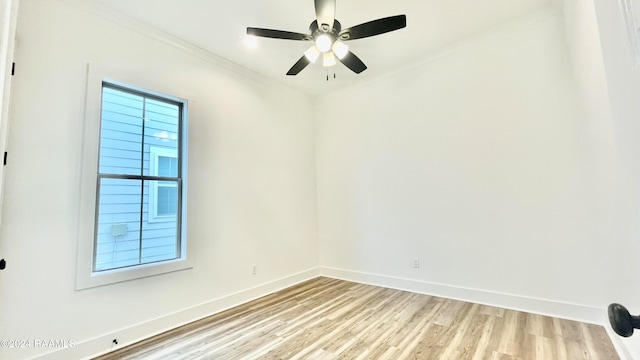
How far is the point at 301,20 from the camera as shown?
2.96 meters

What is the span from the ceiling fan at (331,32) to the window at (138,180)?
4.91ft

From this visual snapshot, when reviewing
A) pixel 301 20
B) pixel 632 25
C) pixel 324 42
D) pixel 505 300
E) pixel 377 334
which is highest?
pixel 301 20

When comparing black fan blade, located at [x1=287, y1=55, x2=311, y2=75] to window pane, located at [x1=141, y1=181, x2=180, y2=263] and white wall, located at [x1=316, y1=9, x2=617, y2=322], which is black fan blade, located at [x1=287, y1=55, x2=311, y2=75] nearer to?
white wall, located at [x1=316, y1=9, x2=617, y2=322]

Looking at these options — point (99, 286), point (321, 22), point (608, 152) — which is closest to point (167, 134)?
point (99, 286)

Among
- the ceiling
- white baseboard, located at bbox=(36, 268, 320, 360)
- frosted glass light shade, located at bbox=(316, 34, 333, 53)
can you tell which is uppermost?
the ceiling

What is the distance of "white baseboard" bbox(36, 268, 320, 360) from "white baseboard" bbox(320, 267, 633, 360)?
142 centimetres

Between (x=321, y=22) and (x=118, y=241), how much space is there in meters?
2.77

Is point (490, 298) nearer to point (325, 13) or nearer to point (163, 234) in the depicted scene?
point (325, 13)

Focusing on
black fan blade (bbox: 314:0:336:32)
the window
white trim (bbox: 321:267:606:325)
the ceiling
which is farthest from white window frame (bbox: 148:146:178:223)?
white trim (bbox: 321:267:606:325)

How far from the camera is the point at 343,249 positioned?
4.54 meters

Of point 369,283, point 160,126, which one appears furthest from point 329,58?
point 369,283

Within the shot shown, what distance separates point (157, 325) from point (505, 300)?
371 cm

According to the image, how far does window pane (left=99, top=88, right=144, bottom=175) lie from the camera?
2.69 metres

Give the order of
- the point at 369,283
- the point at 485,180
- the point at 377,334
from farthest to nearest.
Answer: the point at 369,283 < the point at 485,180 < the point at 377,334
